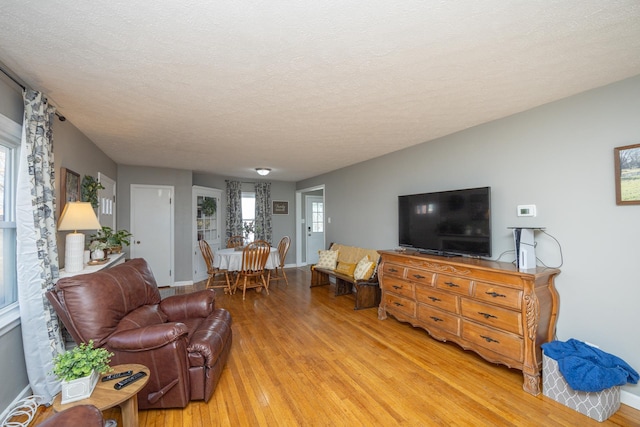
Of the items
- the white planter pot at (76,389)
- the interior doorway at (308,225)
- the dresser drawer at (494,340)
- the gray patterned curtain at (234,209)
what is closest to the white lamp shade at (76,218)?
the white planter pot at (76,389)

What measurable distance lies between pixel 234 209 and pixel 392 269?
15.1 feet

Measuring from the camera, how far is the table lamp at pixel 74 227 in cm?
249

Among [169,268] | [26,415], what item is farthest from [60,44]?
[169,268]

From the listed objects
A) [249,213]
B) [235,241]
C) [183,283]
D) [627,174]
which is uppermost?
[627,174]

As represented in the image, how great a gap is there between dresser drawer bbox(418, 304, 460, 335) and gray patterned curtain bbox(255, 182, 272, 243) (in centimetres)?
484

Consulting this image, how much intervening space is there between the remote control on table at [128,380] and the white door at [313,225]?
6163mm

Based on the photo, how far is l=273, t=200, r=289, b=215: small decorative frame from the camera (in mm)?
7562

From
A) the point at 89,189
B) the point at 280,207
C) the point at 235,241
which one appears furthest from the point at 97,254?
the point at 280,207

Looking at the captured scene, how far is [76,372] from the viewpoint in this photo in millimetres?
1505

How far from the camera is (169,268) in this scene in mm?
5672

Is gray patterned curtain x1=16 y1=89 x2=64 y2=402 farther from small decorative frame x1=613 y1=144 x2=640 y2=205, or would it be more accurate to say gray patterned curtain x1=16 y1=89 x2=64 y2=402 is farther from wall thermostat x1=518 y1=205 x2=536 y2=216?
small decorative frame x1=613 y1=144 x2=640 y2=205

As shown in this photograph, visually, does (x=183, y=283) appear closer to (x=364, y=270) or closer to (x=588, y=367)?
(x=364, y=270)

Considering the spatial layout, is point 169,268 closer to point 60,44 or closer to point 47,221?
point 47,221

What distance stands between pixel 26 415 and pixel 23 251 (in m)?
1.18
